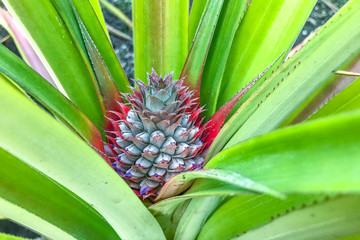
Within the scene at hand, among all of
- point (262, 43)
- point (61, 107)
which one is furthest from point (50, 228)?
point (262, 43)

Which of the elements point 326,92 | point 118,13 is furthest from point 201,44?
point 118,13

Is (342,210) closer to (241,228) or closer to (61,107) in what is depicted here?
(241,228)

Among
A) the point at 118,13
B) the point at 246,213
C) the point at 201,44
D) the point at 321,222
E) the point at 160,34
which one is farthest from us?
the point at 118,13

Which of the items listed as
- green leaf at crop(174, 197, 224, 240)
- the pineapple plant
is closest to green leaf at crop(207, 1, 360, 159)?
the pineapple plant

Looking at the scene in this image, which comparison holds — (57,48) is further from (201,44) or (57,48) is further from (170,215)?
(170,215)

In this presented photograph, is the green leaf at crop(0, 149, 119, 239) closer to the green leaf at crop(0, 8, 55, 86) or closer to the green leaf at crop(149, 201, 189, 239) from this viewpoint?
the green leaf at crop(149, 201, 189, 239)
